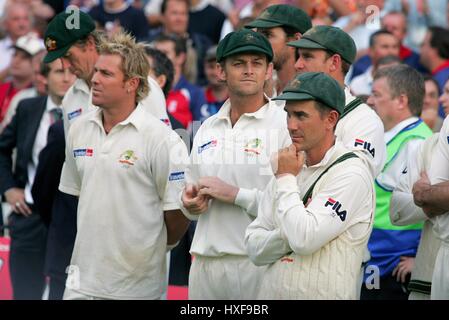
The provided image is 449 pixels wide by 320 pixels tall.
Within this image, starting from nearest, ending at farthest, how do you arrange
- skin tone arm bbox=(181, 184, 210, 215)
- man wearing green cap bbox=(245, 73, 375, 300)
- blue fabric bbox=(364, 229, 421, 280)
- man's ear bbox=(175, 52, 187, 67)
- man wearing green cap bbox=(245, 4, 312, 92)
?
1. man wearing green cap bbox=(245, 73, 375, 300)
2. skin tone arm bbox=(181, 184, 210, 215)
3. man wearing green cap bbox=(245, 4, 312, 92)
4. blue fabric bbox=(364, 229, 421, 280)
5. man's ear bbox=(175, 52, 187, 67)

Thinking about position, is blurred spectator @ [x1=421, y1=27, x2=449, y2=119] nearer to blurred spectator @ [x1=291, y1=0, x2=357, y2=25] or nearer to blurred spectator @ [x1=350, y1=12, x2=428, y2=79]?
blurred spectator @ [x1=350, y1=12, x2=428, y2=79]

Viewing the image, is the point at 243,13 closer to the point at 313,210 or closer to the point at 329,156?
the point at 329,156

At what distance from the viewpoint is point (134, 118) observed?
24.3 ft

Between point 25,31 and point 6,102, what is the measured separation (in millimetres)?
1780

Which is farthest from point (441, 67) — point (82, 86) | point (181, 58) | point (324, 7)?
point (82, 86)

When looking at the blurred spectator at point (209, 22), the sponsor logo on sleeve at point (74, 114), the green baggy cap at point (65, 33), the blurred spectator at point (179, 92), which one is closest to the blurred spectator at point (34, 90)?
the blurred spectator at point (179, 92)

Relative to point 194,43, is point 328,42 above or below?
below

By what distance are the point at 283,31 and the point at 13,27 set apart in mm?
7370

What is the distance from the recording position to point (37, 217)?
31.9 ft

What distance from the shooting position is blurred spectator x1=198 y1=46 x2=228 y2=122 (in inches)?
464

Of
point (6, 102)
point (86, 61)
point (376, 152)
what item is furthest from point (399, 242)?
point (6, 102)

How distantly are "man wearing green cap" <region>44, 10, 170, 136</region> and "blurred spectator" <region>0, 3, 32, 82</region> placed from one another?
19.8ft

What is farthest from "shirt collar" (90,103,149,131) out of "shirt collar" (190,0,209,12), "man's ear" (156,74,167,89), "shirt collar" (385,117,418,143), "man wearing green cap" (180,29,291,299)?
"shirt collar" (190,0,209,12)

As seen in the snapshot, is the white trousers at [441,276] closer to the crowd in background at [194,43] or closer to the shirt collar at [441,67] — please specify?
the crowd in background at [194,43]
